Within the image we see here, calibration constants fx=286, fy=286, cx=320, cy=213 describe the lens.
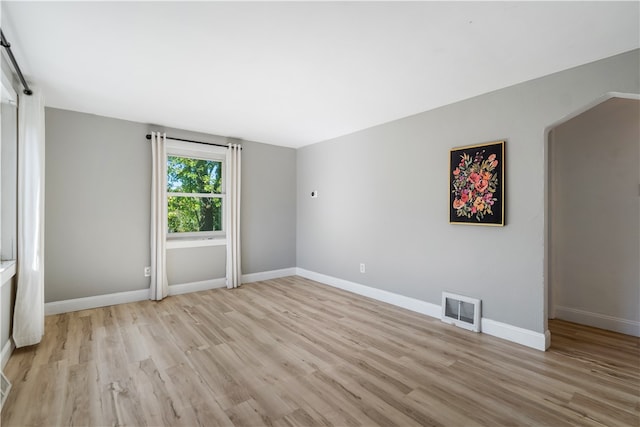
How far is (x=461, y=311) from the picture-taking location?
3023 mm

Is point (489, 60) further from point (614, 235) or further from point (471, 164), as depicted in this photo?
point (614, 235)

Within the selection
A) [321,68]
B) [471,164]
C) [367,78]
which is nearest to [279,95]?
[321,68]

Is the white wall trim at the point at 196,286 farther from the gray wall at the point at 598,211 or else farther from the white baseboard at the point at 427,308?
the gray wall at the point at 598,211

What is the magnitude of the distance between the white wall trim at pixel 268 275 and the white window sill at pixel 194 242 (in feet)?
2.30

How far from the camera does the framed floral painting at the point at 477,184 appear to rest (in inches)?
109

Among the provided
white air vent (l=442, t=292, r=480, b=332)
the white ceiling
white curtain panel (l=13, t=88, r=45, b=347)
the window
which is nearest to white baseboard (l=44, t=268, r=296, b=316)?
the window

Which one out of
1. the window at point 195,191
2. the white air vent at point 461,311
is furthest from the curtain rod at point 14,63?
the white air vent at point 461,311

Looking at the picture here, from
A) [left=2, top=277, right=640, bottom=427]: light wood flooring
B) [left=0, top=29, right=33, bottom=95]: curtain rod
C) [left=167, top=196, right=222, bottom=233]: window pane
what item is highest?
[left=0, top=29, right=33, bottom=95]: curtain rod

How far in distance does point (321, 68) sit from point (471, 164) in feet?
5.89

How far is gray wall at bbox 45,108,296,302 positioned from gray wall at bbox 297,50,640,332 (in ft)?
6.98

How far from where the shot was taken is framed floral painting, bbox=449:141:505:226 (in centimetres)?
276

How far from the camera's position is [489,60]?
225 centimetres

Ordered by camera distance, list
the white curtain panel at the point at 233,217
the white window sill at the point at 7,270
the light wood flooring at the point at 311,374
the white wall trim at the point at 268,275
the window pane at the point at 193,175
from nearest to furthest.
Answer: the light wood flooring at the point at 311,374 < the white window sill at the point at 7,270 < the window pane at the point at 193,175 < the white curtain panel at the point at 233,217 < the white wall trim at the point at 268,275

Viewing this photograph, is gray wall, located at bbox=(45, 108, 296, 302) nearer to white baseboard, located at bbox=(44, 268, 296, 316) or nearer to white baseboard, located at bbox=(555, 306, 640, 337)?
white baseboard, located at bbox=(44, 268, 296, 316)
